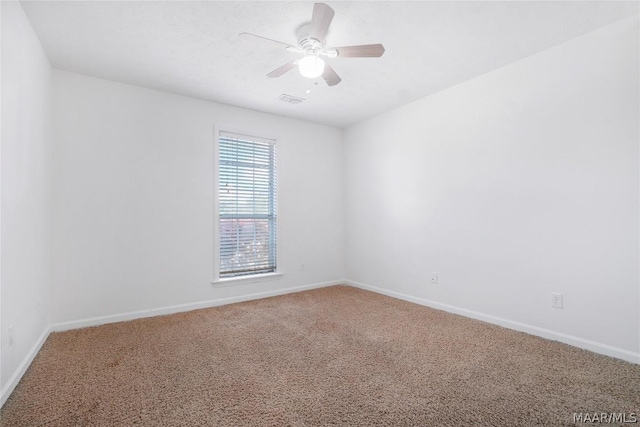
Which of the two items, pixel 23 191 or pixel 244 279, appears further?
pixel 244 279

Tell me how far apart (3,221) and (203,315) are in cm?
204

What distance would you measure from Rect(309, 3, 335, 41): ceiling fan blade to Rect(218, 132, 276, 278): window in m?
2.32

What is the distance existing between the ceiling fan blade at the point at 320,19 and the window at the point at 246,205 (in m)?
2.32

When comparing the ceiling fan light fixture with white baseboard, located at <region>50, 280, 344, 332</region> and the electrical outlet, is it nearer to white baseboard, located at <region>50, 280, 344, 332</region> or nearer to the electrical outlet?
the electrical outlet

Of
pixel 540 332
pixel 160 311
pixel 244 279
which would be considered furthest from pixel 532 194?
pixel 160 311

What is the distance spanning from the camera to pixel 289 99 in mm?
3898

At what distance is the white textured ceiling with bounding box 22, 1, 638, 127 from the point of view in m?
2.22

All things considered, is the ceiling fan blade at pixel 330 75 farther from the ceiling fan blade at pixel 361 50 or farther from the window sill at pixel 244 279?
the window sill at pixel 244 279

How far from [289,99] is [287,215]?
5.27 feet

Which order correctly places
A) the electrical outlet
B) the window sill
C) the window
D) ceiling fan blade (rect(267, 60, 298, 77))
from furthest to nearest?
the window
the window sill
the electrical outlet
ceiling fan blade (rect(267, 60, 298, 77))

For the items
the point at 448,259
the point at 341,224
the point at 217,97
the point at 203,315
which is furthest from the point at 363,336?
the point at 217,97

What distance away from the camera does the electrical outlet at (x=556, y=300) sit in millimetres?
2692

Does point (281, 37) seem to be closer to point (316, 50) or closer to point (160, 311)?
point (316, 50)

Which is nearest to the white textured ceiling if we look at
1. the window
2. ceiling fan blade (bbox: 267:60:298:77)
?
ceiling fan blade (bbox: 267:60:298:77)
